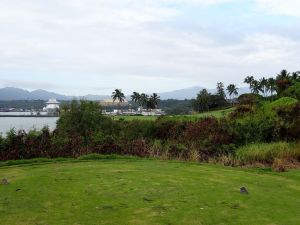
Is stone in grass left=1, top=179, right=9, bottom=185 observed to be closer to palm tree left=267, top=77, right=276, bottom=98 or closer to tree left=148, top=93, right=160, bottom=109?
palm tree left=267, top=77, right=276, bottom=98

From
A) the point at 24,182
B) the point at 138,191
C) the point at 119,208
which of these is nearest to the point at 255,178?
the point at 138,191

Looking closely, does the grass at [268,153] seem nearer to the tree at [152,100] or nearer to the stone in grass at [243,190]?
the stone in grass at [243,190]

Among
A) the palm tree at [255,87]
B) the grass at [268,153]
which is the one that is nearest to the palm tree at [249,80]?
the palm tree at [255,87]

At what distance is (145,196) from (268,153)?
1047cm

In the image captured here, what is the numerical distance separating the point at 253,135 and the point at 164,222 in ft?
57.2

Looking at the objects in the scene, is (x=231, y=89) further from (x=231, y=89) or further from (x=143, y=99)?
(x=143, y=99)

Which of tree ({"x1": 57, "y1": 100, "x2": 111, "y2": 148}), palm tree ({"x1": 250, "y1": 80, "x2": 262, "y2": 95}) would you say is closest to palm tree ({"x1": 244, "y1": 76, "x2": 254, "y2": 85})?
palm tree ({"x1": 250, "y1": 80, "x2": 262, "y2": 95})

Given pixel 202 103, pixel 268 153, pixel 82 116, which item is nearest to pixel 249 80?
pixel 202 103

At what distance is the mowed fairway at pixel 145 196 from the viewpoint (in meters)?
6.85

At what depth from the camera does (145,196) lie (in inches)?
325

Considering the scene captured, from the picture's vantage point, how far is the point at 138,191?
28.5 feet

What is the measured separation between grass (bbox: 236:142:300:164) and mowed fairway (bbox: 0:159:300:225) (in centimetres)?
430

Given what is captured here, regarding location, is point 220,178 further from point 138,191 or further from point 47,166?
point 47,166

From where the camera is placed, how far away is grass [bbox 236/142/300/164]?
16500 mm
